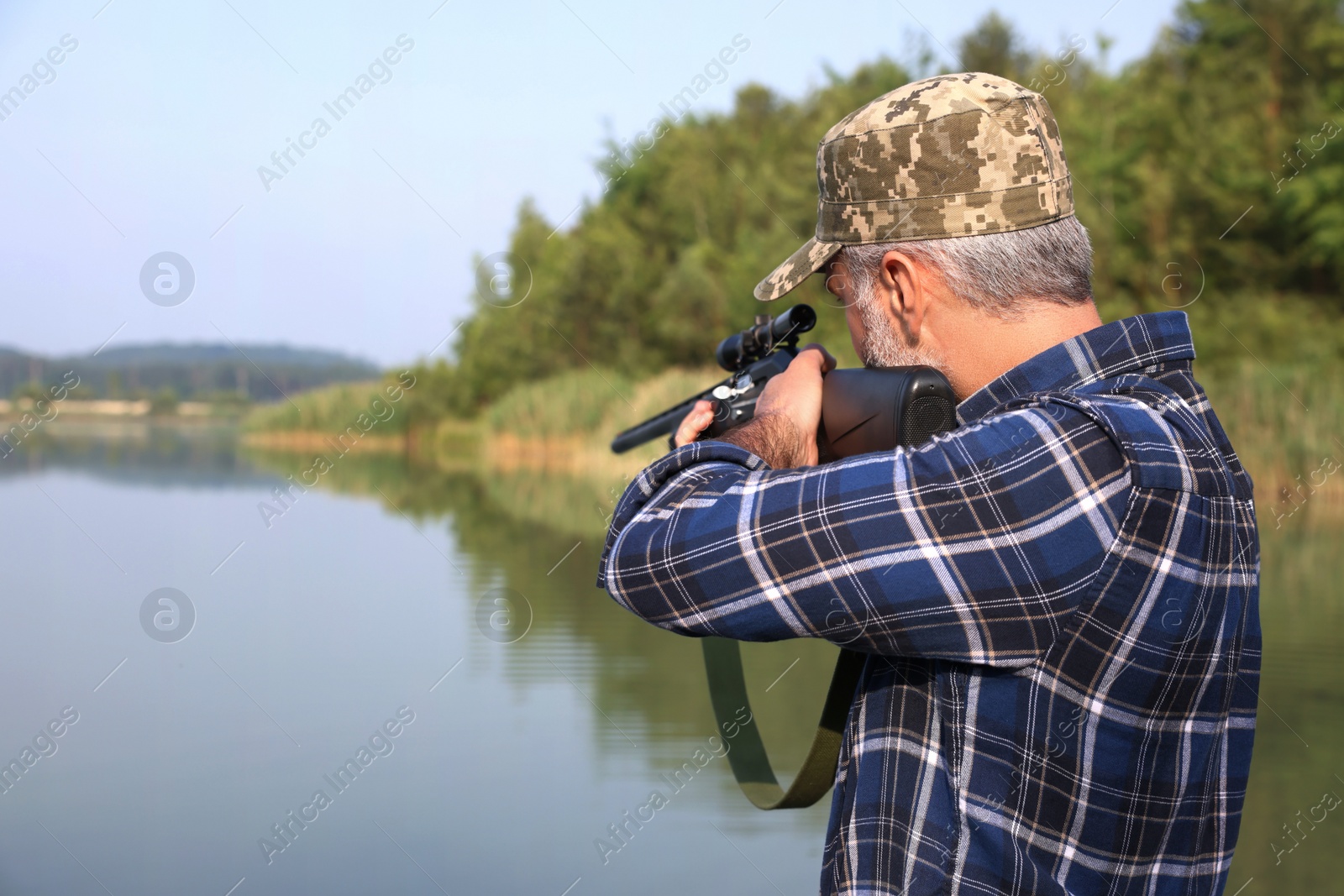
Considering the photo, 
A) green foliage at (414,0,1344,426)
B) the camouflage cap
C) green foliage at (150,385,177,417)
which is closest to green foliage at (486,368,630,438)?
green foliage at (414,0,1344,426)

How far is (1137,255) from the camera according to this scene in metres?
24.9

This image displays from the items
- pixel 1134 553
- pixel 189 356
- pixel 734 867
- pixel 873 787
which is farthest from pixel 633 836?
pixel 189 356

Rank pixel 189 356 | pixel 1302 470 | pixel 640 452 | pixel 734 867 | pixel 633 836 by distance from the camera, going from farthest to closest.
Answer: pixel 189 356 < pixel 640 452 < pixel 1302 470 < pixel 633 836 < pixel 734 867

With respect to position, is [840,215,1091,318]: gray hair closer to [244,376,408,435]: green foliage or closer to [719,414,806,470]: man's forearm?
[719,414,806,470]: man's forearm

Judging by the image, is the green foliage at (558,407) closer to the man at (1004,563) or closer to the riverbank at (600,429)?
the riverbank at (600,429)

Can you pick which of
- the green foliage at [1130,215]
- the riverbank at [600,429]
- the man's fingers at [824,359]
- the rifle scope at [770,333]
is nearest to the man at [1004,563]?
the man's fingers at [824,359]

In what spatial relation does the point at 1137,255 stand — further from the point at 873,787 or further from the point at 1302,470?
the point at 873,787

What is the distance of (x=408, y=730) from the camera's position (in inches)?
222

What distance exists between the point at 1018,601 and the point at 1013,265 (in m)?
0.44

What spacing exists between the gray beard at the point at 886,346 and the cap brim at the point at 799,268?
0.08 m

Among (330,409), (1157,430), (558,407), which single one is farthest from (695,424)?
(330,409)

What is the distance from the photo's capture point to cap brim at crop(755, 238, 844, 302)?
1539 mm

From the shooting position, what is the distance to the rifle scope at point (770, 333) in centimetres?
203

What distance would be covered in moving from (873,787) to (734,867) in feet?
9.81
